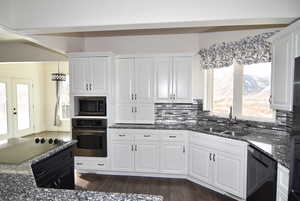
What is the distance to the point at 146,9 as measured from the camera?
2314mm

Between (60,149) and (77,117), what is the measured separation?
1745 millimetres

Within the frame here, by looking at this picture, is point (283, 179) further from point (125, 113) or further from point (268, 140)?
point (125, 113)

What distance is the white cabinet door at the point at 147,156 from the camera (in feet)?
11.7

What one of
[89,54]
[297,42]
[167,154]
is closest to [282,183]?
[297,42]

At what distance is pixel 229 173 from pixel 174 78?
185cm

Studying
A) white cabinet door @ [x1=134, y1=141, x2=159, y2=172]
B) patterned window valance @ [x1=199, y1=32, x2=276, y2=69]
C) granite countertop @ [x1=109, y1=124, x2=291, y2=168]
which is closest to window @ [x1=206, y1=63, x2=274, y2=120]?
patterned window valance @ [x1=199, y1=32, x2=276, y2=69]

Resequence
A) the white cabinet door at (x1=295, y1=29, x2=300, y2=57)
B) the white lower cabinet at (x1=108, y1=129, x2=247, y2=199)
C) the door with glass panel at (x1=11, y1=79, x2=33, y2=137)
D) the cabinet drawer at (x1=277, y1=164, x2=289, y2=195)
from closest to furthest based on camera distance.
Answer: the cabinet drawer at (x1=277, y1=164, x2=289, y2=195)
the white cabinet door at (x1=295, y1=29, x2=300, y2=57)
the white lower cabinet at (x1=108, y1=129, x2=247, y2=199)
the door with glass panel at (x1=11, y1=79, x2=33, y2=137)

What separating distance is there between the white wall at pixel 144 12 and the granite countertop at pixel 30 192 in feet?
5.52

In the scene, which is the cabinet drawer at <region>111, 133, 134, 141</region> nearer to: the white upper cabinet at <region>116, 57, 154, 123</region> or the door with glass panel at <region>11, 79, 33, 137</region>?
the white upper cabinet at <region>116, 57, 154, 123</region>

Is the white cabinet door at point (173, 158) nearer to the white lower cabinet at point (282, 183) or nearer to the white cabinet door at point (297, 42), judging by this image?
the white lower cabinet at point (282, 183)

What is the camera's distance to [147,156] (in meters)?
3.60

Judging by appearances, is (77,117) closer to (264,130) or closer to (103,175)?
(103,175)

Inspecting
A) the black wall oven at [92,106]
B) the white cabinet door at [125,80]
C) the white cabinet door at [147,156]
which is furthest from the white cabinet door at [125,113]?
the white cabinet door at [147,156]

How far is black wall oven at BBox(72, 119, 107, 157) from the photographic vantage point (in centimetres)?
370
